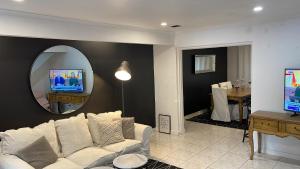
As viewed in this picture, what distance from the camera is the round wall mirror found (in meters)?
3.72

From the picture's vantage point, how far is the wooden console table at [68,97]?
3.92 m

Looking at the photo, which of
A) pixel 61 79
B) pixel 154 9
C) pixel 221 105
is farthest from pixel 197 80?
pixel 154 9

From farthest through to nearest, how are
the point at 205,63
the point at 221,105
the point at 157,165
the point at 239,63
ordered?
the point at 239,63
the point at 205,63
the point at 221,105
the point at 157,165

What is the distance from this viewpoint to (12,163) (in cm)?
273

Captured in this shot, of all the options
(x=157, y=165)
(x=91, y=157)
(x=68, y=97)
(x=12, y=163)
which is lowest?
(x=157, y=165)

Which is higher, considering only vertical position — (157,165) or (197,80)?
(197,80)

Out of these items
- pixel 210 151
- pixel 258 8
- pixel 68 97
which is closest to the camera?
pixel 258 8

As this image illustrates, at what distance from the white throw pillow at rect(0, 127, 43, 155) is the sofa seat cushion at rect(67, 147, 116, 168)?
585mm

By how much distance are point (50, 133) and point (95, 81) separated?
1.43 metres

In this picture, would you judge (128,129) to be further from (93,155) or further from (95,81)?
(95,81)

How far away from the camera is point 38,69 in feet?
Result: 12.1

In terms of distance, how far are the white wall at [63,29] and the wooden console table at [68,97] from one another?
102 cm

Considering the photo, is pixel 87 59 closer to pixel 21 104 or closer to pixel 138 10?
pixel 21 104

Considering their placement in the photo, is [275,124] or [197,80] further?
[197,80]
